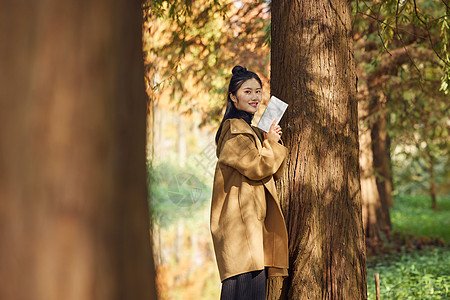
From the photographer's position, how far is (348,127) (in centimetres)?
390

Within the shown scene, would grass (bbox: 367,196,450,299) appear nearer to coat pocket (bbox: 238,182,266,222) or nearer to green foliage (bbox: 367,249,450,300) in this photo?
green foliage (bbox: 367,249,450,300)

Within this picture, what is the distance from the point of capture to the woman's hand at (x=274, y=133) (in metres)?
3.66

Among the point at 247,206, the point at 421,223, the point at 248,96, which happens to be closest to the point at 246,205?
the point at 247,206

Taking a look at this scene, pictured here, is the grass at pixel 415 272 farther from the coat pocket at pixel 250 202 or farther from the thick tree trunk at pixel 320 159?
the coat pocket at pixel 250 202

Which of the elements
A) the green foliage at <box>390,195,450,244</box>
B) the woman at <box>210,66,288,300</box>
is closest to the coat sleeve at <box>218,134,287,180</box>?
the woman at <box>210,66,288,300</box>

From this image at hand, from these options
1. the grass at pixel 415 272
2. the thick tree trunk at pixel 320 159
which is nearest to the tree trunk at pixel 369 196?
the grass at pixel 415 272

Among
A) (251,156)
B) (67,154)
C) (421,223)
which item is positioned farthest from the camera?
(421,223)

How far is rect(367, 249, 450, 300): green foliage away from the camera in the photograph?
6.74m

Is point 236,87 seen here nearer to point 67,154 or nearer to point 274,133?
point 274,133

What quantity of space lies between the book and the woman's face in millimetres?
93

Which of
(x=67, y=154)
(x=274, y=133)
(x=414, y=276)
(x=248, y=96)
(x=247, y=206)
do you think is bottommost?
(x=414, y=276)

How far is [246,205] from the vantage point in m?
3.58

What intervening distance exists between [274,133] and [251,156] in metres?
0.27

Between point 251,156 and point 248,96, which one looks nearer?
point 251,156
